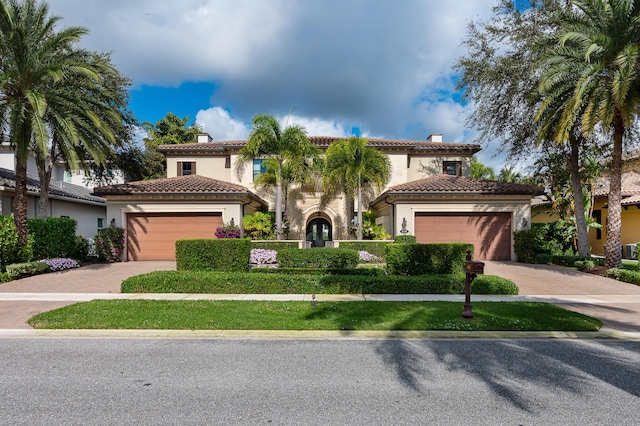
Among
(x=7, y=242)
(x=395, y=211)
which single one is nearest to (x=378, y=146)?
(x=395, y=211)

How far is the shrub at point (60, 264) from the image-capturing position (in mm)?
14875

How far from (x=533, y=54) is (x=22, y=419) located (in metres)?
21.6

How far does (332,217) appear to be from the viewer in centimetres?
2456

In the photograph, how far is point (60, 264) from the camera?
49.8ft

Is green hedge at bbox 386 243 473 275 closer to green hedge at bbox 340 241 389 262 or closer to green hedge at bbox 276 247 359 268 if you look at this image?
green hedge at bbox 276 247 359 268

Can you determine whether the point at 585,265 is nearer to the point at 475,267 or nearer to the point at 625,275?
the point at 625,275

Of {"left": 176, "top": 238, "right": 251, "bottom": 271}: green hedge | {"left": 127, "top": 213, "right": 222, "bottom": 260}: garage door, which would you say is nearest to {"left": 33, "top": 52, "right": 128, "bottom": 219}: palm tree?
{"left": 127, "top": 213, "right": 222, "bottom": 260}: garage door

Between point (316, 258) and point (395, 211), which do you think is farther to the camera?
point (395, 211)

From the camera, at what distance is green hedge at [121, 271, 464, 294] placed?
10828 mm

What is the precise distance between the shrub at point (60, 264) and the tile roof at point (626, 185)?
28.2 m

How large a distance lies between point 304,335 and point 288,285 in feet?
13.2

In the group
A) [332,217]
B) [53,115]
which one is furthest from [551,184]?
[53,115]

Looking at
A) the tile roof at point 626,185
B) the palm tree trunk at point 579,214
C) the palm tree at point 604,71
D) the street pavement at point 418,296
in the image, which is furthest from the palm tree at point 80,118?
the tile roof at point 626,185

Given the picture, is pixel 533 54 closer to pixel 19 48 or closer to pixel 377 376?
pixel 377 376
